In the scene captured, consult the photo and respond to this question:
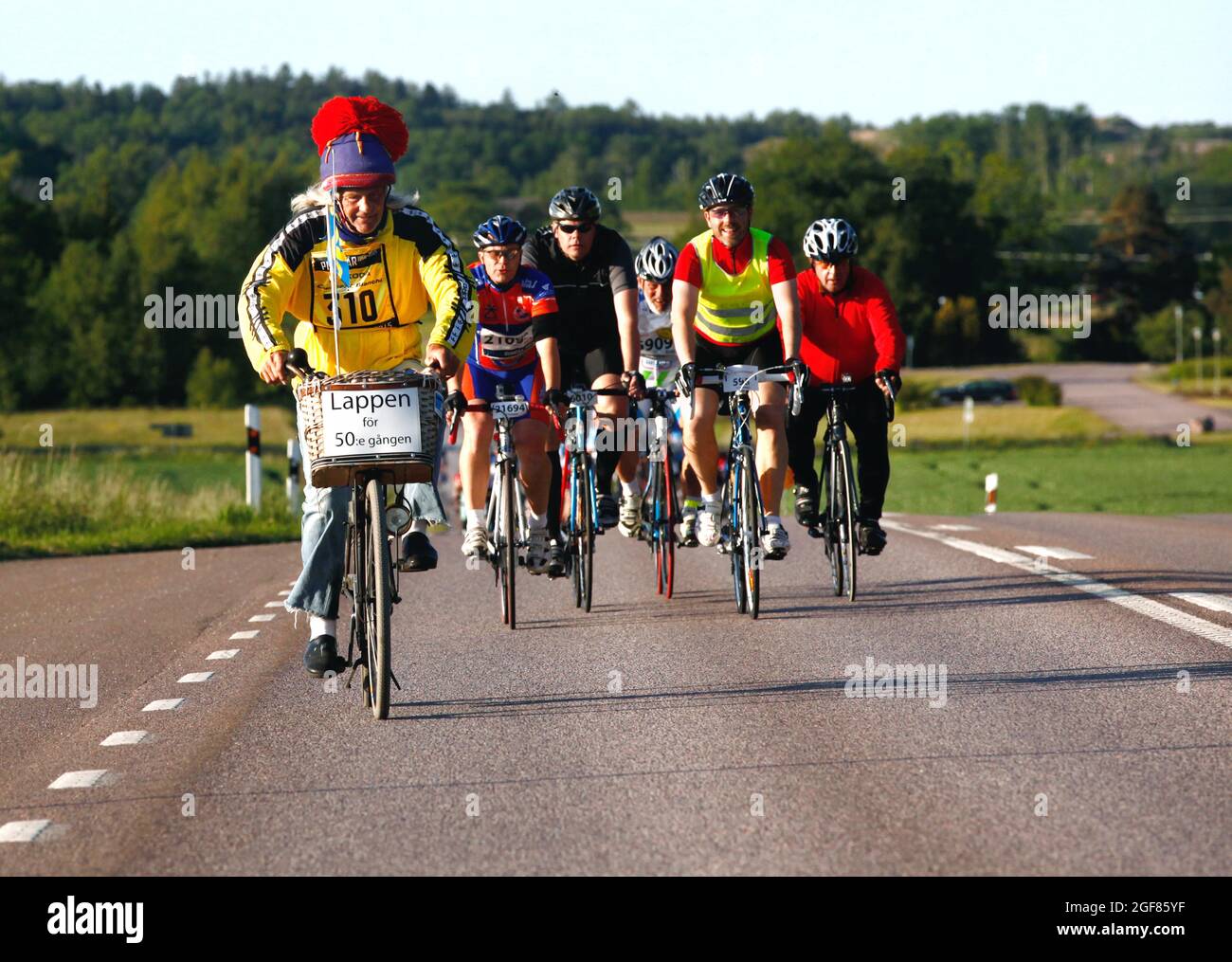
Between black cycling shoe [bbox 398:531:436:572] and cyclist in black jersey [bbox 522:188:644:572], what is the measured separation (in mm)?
3249

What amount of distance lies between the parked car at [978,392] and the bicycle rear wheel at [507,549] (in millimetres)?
92267

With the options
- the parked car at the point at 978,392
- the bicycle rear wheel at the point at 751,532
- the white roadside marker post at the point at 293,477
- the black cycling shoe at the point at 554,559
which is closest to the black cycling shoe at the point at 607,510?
the black cycling shoe at the point at 554,559

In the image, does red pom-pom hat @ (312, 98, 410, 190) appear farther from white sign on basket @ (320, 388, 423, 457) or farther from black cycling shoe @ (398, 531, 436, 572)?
black cycling shoe @ (398, 531, 436, 572)

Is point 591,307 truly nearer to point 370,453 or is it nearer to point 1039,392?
point 370,453

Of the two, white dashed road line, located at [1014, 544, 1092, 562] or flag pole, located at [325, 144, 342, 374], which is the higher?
flag pole, located at [325, 144, 342, 374]

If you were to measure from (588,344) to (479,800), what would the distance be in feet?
20.1

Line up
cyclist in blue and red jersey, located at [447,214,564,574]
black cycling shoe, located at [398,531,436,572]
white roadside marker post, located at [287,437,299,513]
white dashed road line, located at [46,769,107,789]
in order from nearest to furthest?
white dashed road line, located at [46,769,107,789] < black cycling shoe, located at [398,531,436,572] < cyclist in blue and red jersey, located at [447,214,564,574] < white roadside marker post, located at [287,437,299,513]

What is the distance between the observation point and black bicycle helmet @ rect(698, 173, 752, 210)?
35.8 ft

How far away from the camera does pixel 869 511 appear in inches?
454

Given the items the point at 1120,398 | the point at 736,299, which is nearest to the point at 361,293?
the point at 736,299

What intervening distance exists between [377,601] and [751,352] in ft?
14.8

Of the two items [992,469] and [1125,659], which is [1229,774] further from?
[992,469]

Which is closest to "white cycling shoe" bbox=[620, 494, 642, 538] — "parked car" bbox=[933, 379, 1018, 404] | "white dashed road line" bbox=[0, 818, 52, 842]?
"white dashed road line" bbox=[0, 818, 52, 842]
